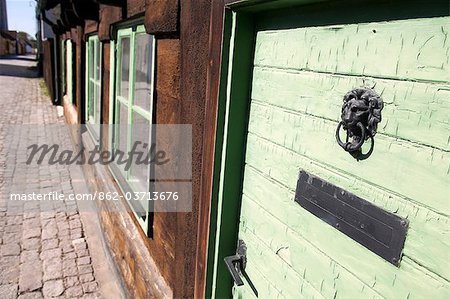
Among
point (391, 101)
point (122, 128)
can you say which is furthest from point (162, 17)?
point (122, 128)

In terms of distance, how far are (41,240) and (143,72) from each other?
2443mm

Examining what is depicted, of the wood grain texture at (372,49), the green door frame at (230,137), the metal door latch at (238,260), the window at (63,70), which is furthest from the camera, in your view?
the window at (63,70)

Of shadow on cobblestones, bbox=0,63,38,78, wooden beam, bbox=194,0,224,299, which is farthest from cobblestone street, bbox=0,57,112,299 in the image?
shadow on cobblestones, bbox=0,63,38,78

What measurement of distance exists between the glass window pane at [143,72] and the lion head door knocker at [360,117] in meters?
2.18

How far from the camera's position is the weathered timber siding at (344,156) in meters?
0.89

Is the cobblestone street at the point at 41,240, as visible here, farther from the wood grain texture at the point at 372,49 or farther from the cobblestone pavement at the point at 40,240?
the wood grain texture at the point at 372,49

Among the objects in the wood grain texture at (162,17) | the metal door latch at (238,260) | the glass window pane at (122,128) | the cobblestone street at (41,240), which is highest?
the wood grain texture at (162,17)

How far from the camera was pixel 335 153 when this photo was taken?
46.1 inches

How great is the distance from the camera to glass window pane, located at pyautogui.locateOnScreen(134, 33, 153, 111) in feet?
9.86

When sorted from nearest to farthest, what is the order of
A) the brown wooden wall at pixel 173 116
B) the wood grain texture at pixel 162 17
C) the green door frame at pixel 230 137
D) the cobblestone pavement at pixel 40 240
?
the green door frame at pixel 230 137 → the brown wooden wall at pixel 173 116 → the wood grain texture at pixel 162 17 → the cobblestone pavement at pixel 40 240

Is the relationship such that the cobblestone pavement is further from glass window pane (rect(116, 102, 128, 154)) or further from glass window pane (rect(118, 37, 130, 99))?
glass window pane (rect(118, 37, 130, 99))

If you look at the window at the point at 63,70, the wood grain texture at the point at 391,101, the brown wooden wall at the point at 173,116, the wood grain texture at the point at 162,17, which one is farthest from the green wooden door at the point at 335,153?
the window at the point at 63,70

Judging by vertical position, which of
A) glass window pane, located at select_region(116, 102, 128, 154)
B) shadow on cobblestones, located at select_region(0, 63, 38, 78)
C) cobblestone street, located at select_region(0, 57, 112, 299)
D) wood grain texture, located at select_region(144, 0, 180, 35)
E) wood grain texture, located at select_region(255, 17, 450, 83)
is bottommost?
cobblestone street, located at select_region(0, 57, 112, 299)

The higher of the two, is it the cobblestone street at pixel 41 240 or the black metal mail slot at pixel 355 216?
the black metal mail slot at pixel 355 216
